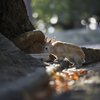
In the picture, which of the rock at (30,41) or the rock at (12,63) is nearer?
the rock at (12,63)

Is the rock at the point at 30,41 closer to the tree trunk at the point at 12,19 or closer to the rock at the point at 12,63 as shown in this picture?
the tree trunk at the point at 12,19

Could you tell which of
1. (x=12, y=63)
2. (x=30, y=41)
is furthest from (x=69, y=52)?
(x=12, y=63)

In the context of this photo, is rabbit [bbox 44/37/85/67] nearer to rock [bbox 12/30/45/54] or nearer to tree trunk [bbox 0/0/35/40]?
rock [bbox 12/30/45/54]

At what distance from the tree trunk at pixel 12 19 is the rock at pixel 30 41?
1.05 ft

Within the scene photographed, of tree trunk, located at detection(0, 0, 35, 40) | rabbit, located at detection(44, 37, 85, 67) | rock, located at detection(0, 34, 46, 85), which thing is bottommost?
rabbit, located at detection(44, 37, 85, 67)

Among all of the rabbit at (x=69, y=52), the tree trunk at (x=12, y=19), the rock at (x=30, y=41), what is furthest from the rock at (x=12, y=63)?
the rabbit at (x=69, y=52)

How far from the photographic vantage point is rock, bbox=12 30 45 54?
5.04m

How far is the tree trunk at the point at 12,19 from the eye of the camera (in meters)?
5.26

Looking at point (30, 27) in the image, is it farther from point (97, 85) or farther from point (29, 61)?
point (97, 85)

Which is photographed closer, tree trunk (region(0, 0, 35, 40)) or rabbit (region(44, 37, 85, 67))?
tree trunk (region(0, 0, 35, 40))

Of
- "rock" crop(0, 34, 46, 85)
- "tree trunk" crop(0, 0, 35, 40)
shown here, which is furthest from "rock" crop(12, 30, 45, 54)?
"rock" crop(0, 34, 46, 85)

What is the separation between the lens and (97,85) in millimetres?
2738

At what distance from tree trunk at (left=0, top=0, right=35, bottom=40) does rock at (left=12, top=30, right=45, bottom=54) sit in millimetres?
319

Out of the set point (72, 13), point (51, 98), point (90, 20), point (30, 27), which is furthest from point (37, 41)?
point (90, 20)
